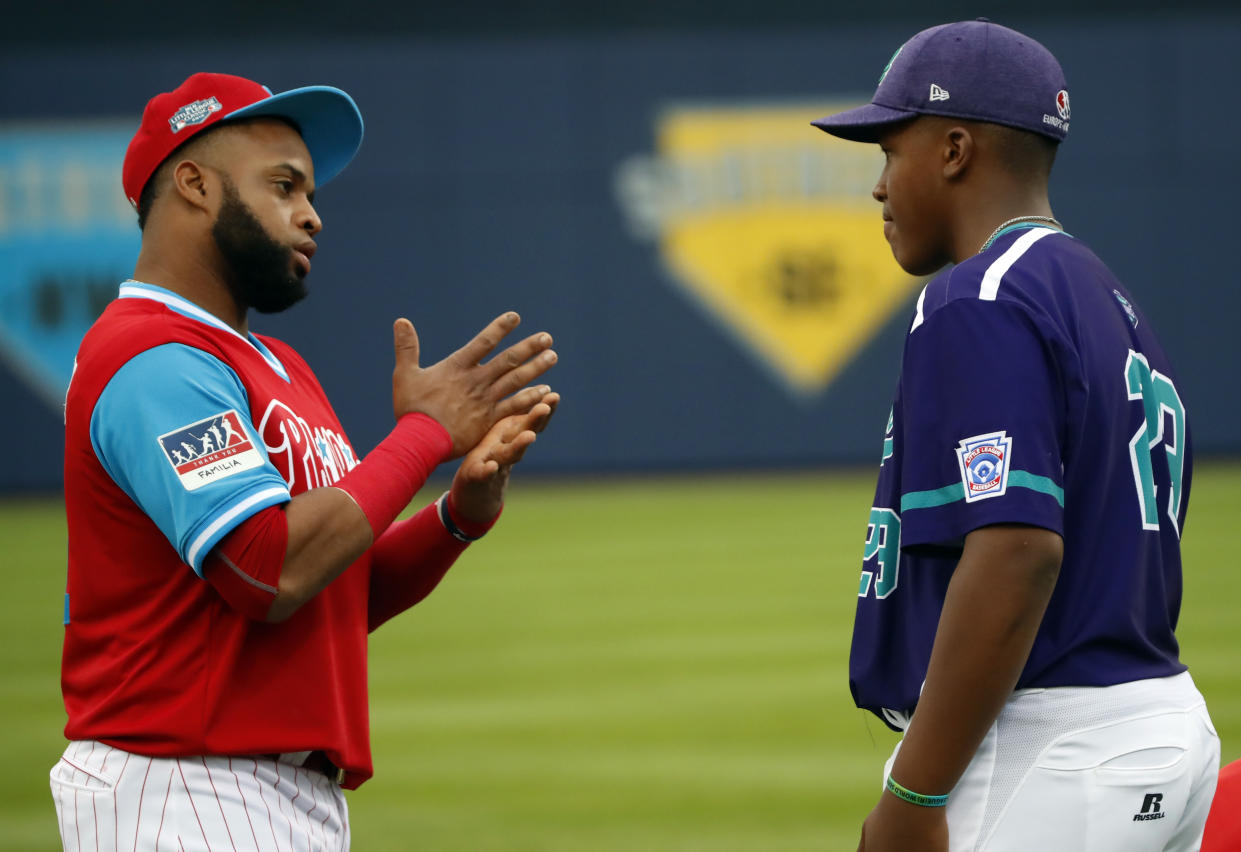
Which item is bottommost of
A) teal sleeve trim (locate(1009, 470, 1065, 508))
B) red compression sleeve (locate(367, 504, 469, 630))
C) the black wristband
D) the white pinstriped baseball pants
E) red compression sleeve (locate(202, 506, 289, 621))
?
the white pinstriped baseball pants

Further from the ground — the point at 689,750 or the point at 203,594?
the point at 203,594

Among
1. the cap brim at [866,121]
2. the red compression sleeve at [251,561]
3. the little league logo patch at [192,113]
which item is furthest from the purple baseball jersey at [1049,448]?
the little league logo patch at [192,113]

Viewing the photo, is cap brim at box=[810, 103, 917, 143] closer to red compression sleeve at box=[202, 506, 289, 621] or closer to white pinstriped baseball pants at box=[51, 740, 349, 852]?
red compression sleeve at box=[202, 506, 289, 621]

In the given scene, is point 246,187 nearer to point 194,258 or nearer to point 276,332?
point 194,258

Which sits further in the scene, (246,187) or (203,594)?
(246,187)

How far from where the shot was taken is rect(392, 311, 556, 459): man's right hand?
2834 mm

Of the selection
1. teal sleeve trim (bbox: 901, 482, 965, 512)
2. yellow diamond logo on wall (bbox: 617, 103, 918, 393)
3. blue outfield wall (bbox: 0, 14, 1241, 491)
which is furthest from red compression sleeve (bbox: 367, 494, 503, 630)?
yellow diamond logo on wall (bbox: 617, 103, 918, 393)

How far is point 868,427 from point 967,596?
20100mm

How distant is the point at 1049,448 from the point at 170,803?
157cm

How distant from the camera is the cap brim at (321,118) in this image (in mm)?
2836

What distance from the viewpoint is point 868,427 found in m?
22.0

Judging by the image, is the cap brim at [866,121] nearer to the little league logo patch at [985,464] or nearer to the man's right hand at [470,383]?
the little league logo patch at [985,464]

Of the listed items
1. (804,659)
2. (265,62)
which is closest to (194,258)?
(804,659)

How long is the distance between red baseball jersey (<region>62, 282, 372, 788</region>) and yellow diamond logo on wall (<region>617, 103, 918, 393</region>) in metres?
19.1
